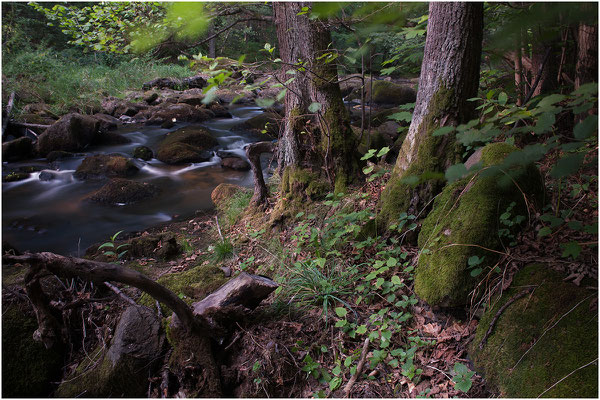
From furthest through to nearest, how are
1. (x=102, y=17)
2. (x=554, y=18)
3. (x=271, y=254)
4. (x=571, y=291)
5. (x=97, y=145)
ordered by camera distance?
(x=97, y=145), (x=102, y=17), (x=271, y=254), (x=571, y=291), (x=554, y=18)

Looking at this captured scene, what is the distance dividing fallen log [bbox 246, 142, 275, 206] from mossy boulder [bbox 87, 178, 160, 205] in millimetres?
3644

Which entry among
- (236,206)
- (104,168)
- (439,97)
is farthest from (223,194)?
(439,97)

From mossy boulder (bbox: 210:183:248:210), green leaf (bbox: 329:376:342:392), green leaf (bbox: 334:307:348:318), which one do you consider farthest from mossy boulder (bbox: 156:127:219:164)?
green leaf (bbox: 329:376:342:392)

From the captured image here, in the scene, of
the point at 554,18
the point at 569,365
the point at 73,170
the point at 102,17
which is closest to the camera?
the point at 554,18

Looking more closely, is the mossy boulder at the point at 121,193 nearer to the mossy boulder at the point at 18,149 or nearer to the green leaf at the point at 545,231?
the mossy boulder at the point at 18,149

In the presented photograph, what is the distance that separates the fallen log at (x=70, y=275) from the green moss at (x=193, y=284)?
25.2 inches

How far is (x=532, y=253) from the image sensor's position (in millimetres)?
2562

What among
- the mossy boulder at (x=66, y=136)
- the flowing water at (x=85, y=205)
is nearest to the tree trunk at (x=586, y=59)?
the flowing water at (x=85, y=205)

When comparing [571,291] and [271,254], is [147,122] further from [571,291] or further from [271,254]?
[571,291]

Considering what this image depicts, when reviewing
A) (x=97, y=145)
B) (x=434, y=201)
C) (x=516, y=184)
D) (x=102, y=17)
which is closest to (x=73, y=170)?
(x=97, y=145)

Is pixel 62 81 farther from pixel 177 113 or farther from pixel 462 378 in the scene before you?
pixel 462 378

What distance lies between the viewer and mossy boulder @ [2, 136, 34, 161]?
975 cm

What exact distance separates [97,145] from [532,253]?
12142 millimetres

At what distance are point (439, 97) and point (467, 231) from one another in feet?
4.54
